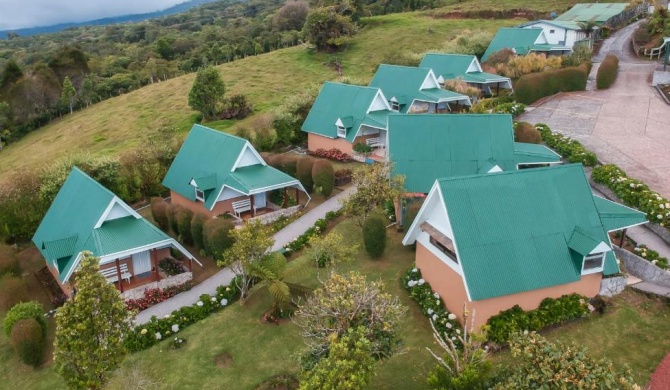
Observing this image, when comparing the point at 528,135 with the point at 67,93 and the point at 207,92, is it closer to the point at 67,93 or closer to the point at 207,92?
the point at 207,92

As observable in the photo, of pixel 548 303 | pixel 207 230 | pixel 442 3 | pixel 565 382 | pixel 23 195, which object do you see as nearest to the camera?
pixel 565 382

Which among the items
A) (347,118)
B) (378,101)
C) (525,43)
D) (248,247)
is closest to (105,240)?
(248,247)

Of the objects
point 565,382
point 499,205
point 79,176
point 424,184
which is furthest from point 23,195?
point 565,382

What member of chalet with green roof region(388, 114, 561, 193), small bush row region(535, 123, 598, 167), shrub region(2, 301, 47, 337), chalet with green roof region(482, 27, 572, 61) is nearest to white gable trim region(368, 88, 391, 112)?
small bush row region(535, 123, 598, 167)

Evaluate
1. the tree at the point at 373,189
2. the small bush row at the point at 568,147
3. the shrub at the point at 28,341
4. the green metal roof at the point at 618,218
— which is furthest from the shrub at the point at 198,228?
the small bush row at the point at 568,147

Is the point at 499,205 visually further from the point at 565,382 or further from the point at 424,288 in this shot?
the point at 565,382

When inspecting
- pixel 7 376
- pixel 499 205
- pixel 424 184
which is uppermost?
pixel 499 205
